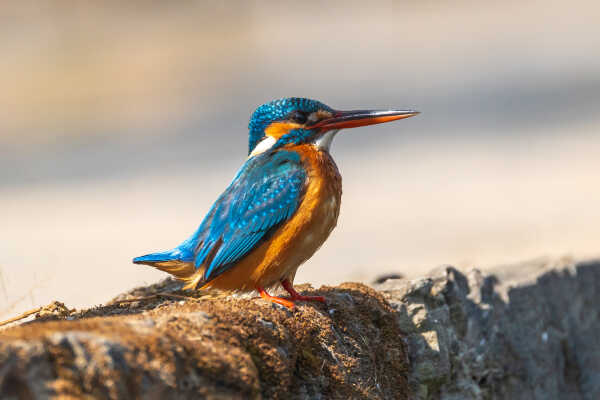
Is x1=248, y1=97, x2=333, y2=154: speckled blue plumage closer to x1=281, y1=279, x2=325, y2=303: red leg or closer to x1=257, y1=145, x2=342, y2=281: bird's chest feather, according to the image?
x1=257, y1=145, x2=342, y2=281: bird's chest feather

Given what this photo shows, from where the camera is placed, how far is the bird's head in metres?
3.99

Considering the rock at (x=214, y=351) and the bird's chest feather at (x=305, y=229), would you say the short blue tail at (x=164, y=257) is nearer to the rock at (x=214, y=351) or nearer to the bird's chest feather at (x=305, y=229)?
the rock at (x=214, y=351)

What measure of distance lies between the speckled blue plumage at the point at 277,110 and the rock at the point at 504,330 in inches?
36.0

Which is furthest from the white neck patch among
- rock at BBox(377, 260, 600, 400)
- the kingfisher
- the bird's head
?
rock at BBox(377, 260, 600, 400)

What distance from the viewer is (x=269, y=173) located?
377 cm

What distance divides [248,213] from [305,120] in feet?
1.91

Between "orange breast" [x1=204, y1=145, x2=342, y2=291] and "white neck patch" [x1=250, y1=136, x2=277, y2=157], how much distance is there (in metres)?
0.40

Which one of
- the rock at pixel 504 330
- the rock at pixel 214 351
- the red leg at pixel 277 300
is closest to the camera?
the rock at pixel 214 351

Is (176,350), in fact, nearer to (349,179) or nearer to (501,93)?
(349,179)

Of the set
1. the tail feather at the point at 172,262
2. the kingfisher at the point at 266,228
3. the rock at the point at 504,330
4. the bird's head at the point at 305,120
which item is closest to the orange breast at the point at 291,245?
the kingfisher at the point at 266,228

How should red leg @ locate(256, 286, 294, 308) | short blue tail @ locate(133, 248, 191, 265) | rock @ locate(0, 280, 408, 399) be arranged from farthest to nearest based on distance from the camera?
1. short blue tail @ locate(133, 248, 191, 265)
2. red leg @ locate(256, 286, 294, 308)
3. rock @ locate(0, 280, 408, 399)

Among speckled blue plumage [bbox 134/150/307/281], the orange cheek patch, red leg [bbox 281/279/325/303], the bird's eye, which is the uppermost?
the bird's eye

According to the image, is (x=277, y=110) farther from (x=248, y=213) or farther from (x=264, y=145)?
(x=248, y=213)

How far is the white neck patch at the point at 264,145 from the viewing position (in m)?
4.05
